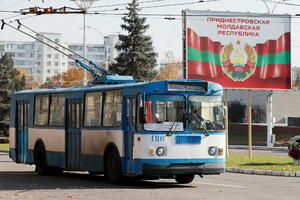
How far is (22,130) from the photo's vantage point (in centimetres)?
2623

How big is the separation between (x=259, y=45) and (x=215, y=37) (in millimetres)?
2286

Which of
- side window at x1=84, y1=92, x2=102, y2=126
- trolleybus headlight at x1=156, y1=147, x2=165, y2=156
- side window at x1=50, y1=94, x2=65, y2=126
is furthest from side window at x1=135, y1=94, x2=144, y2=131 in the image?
side window at x1=50, y1=94, x2=65, y2=126

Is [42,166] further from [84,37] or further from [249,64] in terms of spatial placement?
[84,37]

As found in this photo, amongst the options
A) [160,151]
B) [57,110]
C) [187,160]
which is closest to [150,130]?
[160,151]

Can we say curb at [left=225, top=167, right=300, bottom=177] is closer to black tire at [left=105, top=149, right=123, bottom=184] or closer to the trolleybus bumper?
the trolleybus bumper

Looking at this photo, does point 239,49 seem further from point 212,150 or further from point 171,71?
point 171,71

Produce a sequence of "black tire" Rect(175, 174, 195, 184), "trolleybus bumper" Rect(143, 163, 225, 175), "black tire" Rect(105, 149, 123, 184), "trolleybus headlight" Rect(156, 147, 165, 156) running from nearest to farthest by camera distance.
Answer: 1. "trolleybus bumper" Rect(143, 163, 225, 175)
2. "trolleybus headlight" Rect(156, 147, 165, 156)
3. "black tire" Rect(105, 149, 123, 184)
4. "black tire" Rect(175, 174, 195, 184)

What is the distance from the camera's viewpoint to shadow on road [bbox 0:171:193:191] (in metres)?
18.9

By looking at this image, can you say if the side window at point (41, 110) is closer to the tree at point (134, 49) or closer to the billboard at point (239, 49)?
the billboard at point (239, 49)

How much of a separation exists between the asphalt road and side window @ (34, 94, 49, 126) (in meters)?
2.19

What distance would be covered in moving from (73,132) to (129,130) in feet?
12.1

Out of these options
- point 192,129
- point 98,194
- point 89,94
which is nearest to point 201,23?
point 89,94

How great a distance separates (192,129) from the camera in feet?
62.1

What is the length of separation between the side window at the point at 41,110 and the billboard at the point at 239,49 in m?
13.7
